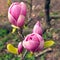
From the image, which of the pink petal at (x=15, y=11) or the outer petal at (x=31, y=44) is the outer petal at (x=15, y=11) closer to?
the pink petal at (x=15, y=11)

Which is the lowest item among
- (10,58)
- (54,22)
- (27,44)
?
(10,58)

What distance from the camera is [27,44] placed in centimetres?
73

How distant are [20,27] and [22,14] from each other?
59 mm

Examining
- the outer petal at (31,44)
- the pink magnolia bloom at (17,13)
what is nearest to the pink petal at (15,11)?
the pink magnolia bloom at (17,13)

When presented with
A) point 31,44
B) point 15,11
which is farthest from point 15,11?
point 31,44

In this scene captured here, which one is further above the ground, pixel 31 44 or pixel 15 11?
pixel 15 11

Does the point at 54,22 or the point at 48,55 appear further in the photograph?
the point at 54,22

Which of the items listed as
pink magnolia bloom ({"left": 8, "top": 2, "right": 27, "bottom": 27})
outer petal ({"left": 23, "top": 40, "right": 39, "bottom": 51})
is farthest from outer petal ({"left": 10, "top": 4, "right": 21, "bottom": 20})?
outer petal ({"left": 23, "top": 40, "right": 39, "bottom": 51})

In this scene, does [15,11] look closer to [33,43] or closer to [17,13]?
[17,13]

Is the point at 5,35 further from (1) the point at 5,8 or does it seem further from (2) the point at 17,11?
(2) the point at 17,11

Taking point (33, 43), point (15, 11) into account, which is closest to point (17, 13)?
point (15, 11)

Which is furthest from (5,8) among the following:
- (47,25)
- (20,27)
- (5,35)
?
(20,27)

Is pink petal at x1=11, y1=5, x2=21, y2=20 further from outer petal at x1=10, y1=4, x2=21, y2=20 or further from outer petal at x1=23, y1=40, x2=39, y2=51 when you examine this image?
outer petal at x1=23, y1=40, x2=39, y2=51

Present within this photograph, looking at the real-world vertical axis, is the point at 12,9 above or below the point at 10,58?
above
